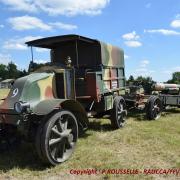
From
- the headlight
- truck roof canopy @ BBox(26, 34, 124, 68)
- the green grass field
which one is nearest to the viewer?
the green grass field

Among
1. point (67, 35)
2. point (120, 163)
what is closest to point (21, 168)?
point (120, 163)

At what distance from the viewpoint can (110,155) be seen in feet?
23.1

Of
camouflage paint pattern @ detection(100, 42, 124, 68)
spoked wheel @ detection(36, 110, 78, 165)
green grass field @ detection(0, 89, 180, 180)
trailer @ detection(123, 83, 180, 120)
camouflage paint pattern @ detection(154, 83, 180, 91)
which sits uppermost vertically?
camouflage paint pattern @ detection(100, 42, 124, 68)

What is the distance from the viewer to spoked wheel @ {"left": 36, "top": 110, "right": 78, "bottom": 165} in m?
6.11

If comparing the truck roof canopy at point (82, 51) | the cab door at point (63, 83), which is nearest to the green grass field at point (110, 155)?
the cab door at point (63, 83)

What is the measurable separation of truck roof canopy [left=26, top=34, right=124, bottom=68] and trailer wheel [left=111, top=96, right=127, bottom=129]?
3.53 feet

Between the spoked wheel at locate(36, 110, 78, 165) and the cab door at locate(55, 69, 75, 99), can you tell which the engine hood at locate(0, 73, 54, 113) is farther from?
Answer: the spoked wheel at locate(36, 110, 78, 165)

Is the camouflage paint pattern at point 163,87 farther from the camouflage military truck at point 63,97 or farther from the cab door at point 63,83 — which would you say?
the cab door at point 63,83

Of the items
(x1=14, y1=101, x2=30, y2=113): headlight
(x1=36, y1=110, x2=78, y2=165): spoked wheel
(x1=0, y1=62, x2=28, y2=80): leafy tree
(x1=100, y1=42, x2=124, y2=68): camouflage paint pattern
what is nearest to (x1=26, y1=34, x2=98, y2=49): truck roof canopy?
(x1=100, y1=42, x2=124, y2=68): camouflage paint pattern

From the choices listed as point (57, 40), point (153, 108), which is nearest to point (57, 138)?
point (57, 40)

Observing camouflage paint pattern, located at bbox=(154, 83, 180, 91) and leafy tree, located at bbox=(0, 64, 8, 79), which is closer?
camouflage paint pattern, located at bbox=(154, 83, 180, 91)

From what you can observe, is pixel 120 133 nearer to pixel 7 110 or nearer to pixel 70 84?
pixel 70 84

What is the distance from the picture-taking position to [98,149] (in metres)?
7.51

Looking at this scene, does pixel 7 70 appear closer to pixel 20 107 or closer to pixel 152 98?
pixel 152 98
